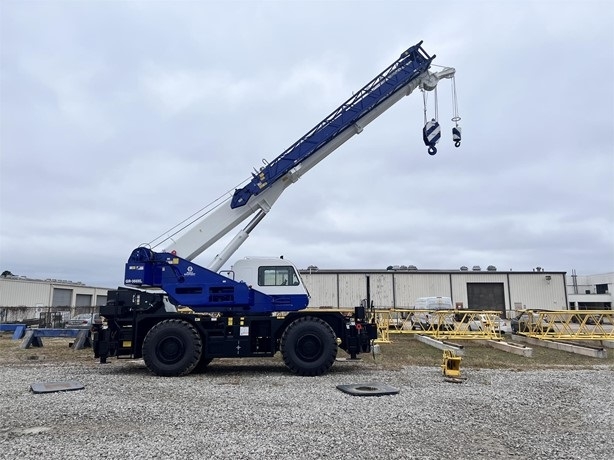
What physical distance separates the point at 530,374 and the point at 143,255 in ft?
38.0

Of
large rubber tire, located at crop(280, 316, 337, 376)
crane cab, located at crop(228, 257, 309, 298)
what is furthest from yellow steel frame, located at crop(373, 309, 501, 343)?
large rubber tire, located at crop(280, 316, 337, 376)

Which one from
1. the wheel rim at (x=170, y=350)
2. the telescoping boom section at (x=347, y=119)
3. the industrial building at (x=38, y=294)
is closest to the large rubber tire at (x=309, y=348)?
the wheel rim at (x=170, y=350)

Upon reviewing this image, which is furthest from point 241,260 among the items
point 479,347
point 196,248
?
point 479,347

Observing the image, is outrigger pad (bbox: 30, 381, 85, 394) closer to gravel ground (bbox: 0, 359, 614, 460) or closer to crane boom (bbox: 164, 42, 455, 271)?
gravel ground (bbox: 0, 359, 614, 460)

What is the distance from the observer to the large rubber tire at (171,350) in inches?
515

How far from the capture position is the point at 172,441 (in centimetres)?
682

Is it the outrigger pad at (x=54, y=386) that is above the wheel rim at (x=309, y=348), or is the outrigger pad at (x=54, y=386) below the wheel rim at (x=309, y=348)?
below

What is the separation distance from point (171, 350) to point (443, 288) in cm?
3261

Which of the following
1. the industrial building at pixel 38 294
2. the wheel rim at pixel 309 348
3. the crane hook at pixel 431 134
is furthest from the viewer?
the industrial building at pixel 38 294

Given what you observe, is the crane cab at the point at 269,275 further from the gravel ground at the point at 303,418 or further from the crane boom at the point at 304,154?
the gravel ground at the point at 303,418

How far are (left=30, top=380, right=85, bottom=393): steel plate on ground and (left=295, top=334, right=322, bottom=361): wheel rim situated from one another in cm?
547

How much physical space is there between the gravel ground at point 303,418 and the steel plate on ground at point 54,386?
224 mm

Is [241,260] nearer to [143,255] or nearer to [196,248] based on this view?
[196,248]

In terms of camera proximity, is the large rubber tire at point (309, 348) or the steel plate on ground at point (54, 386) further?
the large rubber tire at point (309, 348)
